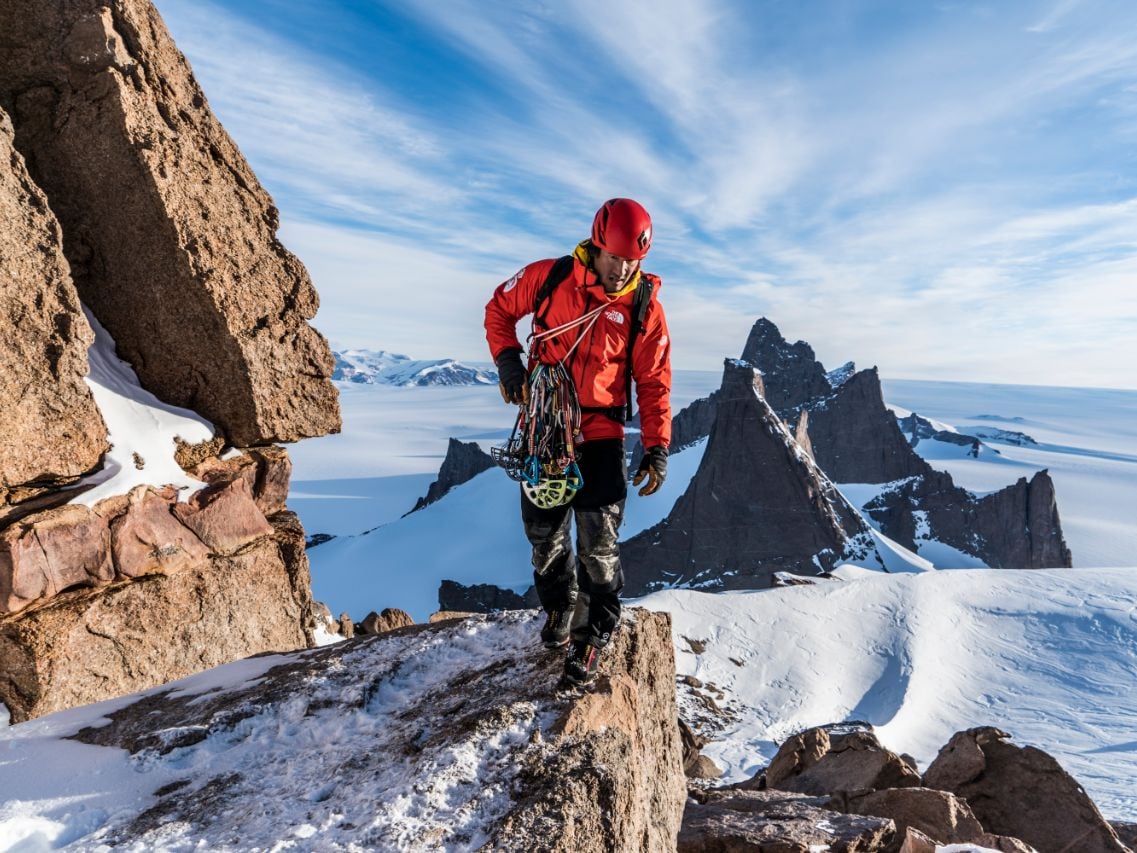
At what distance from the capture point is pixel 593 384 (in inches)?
206

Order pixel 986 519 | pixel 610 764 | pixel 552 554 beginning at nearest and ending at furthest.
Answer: pixel 610 764, pixel 552 554, pixel 986 519

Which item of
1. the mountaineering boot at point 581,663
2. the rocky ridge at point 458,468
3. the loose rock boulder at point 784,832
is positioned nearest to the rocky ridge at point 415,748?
the mountaineering boot at point 581,663

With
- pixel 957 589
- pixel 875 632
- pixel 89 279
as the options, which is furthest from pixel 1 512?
pixel 957 589

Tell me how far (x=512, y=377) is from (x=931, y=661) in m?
48.9

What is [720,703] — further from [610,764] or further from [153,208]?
[153,208]

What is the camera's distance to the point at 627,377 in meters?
5.46

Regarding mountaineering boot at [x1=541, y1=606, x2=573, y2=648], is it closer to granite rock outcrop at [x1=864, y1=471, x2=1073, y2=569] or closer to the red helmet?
the red helmet

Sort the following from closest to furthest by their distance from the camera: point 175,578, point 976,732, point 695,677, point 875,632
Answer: point 175,578
point 976,732
point 695,677
point 875,632

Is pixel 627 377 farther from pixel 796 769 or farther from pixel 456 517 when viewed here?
pixel 456 517

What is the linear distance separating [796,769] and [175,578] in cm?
1203

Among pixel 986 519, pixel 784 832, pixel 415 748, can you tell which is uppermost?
pixel 415 748

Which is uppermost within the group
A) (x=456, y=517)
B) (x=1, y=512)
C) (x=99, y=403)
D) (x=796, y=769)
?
(x=99, y=403)

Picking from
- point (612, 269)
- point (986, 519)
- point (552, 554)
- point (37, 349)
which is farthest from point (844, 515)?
point (37, 349)

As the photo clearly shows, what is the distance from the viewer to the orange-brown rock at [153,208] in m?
8.05
